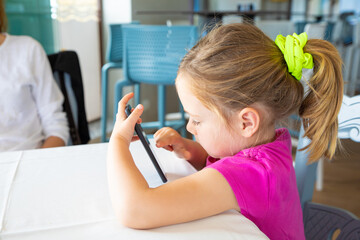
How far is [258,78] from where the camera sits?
67cm

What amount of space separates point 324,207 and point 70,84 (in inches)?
41.3

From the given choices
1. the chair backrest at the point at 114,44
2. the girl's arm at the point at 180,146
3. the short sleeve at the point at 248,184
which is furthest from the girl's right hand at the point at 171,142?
the chair backrest at the point at 114,44

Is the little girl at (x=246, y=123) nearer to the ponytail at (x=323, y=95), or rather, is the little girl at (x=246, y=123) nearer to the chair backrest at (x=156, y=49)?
the ponytail at (x=323, y=95)

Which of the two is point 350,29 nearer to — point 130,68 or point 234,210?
point 130,68

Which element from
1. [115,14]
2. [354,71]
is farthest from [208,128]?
[354,71]

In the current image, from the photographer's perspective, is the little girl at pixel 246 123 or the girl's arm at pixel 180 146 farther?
the girl's arm at pixel 180 146

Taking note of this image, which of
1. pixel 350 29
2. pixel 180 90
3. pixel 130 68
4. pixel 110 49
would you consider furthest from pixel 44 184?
pixel 350 29

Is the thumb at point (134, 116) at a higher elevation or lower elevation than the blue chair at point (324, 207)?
higher

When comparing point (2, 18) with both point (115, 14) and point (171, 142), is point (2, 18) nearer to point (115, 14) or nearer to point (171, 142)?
point (171, 142)

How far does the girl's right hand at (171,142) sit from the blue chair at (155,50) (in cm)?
120

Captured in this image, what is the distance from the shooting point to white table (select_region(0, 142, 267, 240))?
1.72ft

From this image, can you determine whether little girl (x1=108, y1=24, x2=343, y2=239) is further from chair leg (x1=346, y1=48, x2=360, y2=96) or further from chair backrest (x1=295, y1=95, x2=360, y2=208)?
chair leg (x1=346, y1=48, x2=360, y2=96)

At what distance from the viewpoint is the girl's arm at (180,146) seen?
0.87 meters

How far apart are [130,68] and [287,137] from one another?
1550 millimetres
